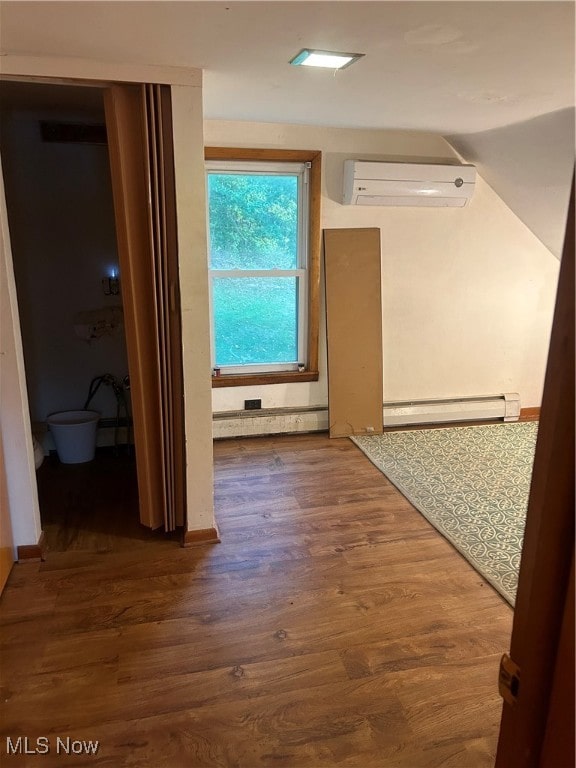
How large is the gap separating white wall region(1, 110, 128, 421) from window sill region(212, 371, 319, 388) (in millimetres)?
743

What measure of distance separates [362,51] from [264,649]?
229 centimetres

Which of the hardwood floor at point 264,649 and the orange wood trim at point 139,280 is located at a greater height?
the orange wood trim at point 139,280

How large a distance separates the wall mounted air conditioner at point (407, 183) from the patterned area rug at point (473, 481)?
1.79 meters

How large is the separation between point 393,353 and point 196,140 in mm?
2428

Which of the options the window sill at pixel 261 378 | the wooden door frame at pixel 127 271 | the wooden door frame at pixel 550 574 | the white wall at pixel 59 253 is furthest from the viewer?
the window sill at pixel 261 378

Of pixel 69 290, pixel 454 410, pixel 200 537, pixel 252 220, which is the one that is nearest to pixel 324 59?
pixel 252 220

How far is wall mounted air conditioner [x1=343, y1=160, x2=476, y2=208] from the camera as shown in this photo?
3643 millimetres

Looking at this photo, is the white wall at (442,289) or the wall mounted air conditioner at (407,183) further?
the white wall at (442,289)

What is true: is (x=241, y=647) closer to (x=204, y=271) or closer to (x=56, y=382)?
(x=204, y=271)

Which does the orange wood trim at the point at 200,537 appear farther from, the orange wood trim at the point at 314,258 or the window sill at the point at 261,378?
the orange wood trim at the point at 314,258

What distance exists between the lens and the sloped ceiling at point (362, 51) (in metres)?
1.59

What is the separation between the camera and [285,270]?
3.87 metres

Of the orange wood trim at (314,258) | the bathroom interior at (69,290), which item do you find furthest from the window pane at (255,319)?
the bathroom interior at (69,290)

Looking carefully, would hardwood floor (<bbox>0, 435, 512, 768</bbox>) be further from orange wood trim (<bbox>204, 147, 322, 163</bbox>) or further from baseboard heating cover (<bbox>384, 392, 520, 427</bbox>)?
orange wood trim (<bbox>204, 147, 322, 163</bbox>)
